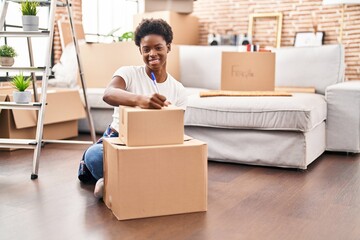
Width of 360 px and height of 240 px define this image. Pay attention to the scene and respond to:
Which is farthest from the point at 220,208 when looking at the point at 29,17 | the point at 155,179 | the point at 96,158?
the point at 29,17

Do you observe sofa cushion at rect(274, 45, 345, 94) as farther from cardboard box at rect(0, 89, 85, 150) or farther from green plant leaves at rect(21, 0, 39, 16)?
green plant leaves at rect(21, 0, 39, 16)

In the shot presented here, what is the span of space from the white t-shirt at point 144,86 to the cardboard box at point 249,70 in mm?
1189

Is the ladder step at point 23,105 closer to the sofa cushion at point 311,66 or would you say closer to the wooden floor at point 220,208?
the wooden floor at point 220,208

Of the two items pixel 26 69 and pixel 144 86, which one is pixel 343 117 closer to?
pixel 144 86

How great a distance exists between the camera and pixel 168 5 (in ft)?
14.5

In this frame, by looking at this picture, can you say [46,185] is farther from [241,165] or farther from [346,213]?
[346,213]

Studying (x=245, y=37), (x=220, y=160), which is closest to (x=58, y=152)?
(x=220, y=160)

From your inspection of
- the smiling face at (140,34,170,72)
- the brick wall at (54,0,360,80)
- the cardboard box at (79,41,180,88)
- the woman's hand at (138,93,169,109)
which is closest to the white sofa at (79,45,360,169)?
the cardboard box at (79,41,180,88)

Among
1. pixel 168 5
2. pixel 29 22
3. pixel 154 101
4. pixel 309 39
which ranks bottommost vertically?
pixel 154 101

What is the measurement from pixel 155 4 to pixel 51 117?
1.78m

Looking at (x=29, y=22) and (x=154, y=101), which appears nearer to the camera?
(x=154, y=101)

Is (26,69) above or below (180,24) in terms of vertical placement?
below

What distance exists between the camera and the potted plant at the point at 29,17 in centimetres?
260

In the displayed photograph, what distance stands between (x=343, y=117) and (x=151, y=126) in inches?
74.6
